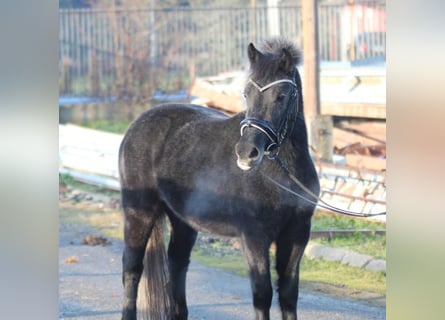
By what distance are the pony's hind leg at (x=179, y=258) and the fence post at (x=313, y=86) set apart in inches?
223

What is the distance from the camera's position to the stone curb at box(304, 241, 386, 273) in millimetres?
7742

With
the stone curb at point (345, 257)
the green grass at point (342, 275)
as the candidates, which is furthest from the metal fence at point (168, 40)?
the green grass at point (342, 275)

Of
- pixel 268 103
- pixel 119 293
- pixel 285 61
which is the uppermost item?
pixel 285 61

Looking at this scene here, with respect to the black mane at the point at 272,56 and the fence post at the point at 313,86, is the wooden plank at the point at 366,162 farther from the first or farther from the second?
the black mane at the point at 272,56

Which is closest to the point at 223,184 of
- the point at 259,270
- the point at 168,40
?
the point at 259,270

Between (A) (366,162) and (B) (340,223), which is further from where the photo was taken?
(A) (366,162)

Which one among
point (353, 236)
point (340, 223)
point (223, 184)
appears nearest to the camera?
point (223, 184)

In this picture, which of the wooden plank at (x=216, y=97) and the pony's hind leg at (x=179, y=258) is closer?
the pony's hind leg at (x=179, y=258)

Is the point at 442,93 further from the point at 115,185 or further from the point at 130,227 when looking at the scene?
the point at 115,185

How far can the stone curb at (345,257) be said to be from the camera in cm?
774

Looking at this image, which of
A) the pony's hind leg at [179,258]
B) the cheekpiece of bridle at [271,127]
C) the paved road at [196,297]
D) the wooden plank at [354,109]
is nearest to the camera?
the cheekpiece of bridle at [271,127]

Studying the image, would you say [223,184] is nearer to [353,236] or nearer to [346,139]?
[353,236]

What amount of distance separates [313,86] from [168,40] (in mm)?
9915

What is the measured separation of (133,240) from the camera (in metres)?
5.73
